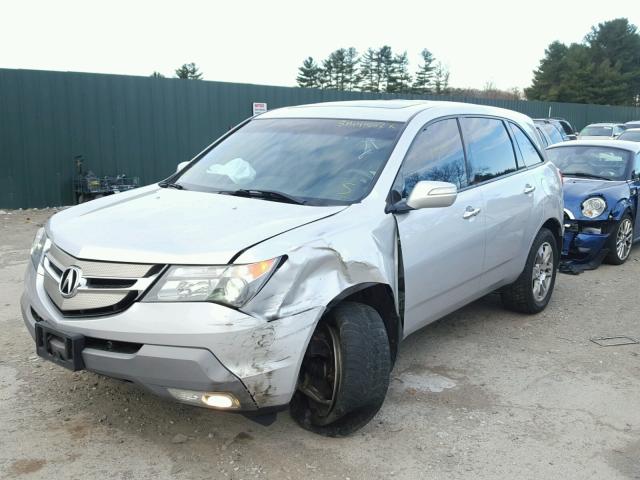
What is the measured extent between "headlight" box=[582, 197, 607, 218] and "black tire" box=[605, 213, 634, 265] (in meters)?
0.29

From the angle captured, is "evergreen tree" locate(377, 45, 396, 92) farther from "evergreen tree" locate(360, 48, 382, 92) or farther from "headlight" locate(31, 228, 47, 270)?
"headlight" locate(31, 228, 47, 270)

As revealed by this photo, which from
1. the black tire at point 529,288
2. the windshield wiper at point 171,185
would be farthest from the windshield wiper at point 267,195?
the black tire at point 529,288

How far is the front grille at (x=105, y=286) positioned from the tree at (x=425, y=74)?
68157 mm

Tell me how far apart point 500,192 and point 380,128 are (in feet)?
4.14

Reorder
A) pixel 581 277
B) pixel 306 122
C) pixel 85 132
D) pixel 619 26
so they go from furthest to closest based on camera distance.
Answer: pixel 619 26 → pixel 85 132 → pixel 581 277 → pixel 306 122

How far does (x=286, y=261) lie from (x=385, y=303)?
0.87m

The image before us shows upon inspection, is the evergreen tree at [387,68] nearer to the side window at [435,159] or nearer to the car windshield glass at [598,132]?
the car windshield glass at [598,132]

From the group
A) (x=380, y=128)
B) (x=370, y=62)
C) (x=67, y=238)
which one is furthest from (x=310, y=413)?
(x=370, y=62)

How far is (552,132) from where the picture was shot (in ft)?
52.7

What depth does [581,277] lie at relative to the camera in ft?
23.1

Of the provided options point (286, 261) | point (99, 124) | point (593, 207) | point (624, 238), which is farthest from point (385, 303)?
point (99, 124)

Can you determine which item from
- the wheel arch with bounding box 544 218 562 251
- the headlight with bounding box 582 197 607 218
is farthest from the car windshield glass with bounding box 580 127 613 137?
the wheel arch with bounding box 544 218 562 251

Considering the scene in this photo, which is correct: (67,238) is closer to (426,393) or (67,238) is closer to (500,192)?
(426,393)

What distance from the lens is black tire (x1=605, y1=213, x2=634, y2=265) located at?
7375 millimetres
